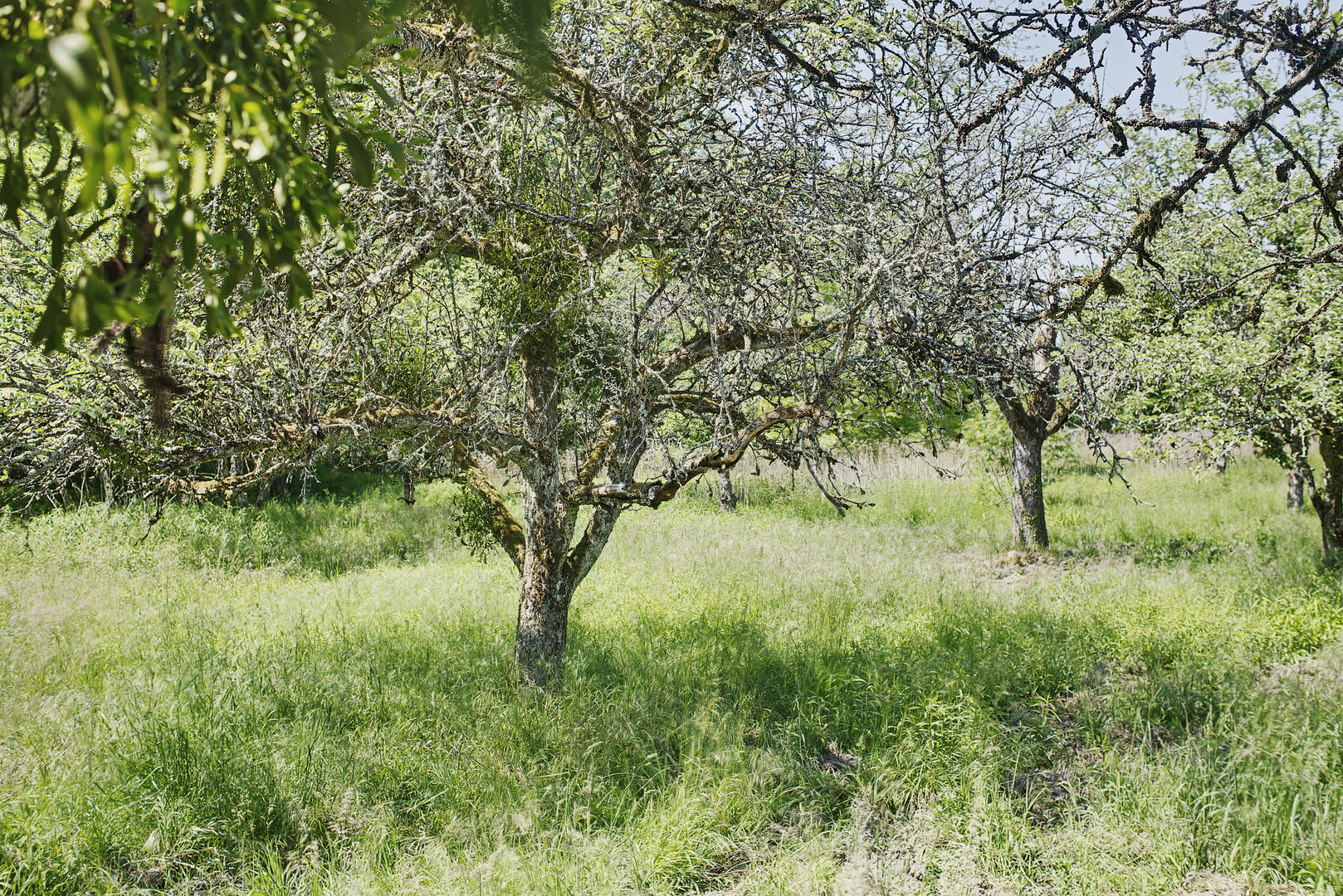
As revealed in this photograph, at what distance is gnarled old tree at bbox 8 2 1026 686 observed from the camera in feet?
12.1

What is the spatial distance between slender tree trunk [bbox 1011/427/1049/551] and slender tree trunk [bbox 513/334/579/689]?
8137 millimetres

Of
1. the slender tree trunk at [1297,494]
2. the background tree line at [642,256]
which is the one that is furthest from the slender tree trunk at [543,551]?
the slender tree trunk at [1297,494]

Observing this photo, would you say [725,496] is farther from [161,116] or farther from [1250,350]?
[161,116]

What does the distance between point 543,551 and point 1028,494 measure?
28.2 feet

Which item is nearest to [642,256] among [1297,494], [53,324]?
[53,324]

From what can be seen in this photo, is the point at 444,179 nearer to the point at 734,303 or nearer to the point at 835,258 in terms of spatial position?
the point at 734,303

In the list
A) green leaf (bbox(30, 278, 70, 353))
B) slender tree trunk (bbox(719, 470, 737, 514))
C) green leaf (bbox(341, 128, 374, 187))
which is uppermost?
green leaf (bbox(341, 128, 374, 187))

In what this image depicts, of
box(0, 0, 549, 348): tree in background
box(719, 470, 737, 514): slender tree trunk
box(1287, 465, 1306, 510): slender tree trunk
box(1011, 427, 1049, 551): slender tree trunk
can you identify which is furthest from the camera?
box(719, 470, 737, 514): slender tree trunk

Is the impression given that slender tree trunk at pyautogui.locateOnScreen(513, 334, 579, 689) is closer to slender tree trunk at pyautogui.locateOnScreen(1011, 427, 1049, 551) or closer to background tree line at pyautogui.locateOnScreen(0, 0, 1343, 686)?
background tree line at pyautogui.locateOnScreen(0, 0, 1343, 686)

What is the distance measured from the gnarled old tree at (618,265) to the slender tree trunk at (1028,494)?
689 cm

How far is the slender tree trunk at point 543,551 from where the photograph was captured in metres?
5.15

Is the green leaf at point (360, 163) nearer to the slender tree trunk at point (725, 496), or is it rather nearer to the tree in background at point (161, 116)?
the tree in background at point (161, 116)

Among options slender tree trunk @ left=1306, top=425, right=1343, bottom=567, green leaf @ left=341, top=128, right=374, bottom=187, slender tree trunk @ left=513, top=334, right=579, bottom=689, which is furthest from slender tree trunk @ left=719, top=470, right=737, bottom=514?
green leaf @ left=341, top=128, right=374, bottom=187

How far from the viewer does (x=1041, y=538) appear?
1127 cm
